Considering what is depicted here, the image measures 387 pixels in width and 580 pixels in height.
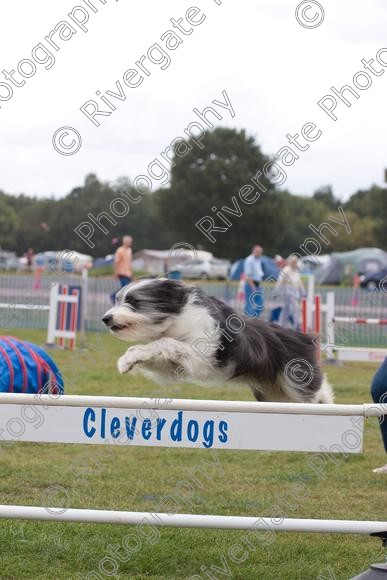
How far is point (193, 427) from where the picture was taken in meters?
3.49

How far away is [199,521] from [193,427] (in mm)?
397

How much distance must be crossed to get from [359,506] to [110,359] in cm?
711

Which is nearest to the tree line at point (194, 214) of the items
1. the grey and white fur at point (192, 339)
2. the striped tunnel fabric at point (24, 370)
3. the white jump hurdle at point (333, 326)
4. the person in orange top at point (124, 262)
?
the person in orange top at point (124, 262)

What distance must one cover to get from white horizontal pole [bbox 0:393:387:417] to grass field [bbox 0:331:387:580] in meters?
0.78

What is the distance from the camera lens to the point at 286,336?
5379mm

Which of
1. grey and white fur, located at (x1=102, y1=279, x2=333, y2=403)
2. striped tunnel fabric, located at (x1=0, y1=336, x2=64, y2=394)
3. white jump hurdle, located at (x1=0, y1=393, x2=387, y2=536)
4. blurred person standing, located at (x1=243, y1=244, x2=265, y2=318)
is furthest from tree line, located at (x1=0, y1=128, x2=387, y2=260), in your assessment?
white jump hurdle, located at (x1=0, y1=393, x2=387, y2=536)

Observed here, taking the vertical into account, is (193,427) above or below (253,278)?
below

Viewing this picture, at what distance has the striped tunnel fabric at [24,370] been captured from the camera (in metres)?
5.72

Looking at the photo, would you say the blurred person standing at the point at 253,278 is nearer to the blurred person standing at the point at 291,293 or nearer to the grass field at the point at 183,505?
the blurred person standing at the point at 291,293

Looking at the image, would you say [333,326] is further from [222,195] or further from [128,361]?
[222,195]

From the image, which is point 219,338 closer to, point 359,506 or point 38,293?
point 359,506

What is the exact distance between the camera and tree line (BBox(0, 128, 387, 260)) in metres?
46.1

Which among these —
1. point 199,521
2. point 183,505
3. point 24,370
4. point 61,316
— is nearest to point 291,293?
point 61,316

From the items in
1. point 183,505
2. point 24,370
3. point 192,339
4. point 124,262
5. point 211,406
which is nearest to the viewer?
point 211,406
